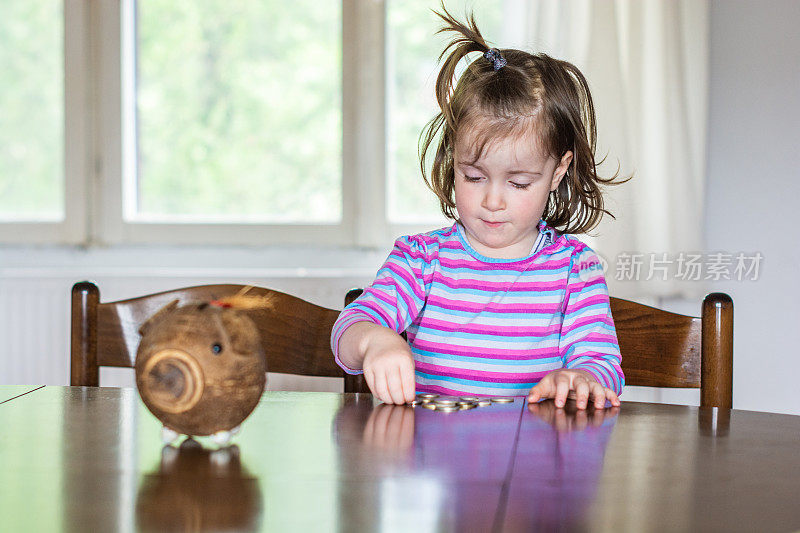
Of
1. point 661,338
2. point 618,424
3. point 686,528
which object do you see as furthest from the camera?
point 661,338

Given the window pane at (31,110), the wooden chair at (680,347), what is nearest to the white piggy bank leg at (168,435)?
the wooden chair at (680,347)

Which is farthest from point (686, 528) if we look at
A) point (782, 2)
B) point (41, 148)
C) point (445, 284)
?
point (41, 148)

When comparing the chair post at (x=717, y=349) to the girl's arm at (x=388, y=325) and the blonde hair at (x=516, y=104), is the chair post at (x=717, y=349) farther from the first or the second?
the girl's arm at (x=388, y=325)

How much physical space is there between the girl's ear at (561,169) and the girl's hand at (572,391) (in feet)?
1.28

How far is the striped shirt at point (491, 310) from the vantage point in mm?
1115

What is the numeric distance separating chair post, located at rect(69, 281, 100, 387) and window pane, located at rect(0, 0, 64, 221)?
1643 mm

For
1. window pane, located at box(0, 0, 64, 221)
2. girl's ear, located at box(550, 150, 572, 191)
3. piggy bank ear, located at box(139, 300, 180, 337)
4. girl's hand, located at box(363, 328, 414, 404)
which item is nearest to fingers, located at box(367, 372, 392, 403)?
girl's hand, located at box(363, 328, 414, 404)

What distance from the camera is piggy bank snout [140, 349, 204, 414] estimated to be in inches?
23.3

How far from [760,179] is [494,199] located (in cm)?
155

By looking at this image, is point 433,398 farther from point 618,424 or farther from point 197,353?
point 197,353

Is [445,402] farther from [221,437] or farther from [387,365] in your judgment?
[221,437]

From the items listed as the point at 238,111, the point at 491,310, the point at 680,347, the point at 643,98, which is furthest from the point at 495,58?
the point at 238,111

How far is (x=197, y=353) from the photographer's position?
593mm

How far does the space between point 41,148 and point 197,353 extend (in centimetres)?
226
